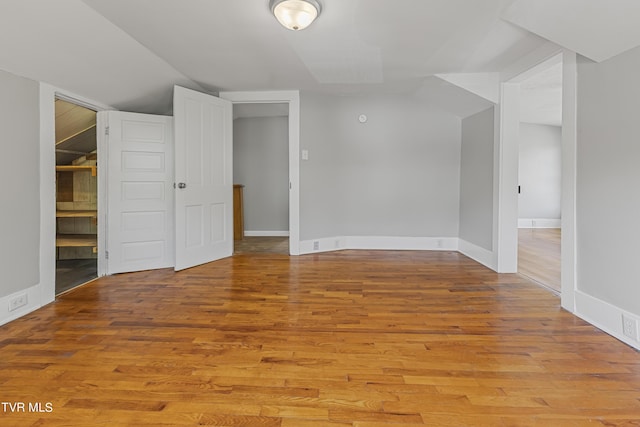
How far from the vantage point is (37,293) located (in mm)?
Answer: 2654

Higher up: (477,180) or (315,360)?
(477,180)

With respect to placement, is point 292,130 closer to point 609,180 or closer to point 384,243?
point 384,243

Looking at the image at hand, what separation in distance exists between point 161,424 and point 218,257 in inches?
122

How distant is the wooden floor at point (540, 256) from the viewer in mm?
3508

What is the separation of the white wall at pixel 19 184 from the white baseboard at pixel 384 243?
118 inches

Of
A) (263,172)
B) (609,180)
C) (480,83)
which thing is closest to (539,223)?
(480,83)

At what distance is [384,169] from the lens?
4.98 metres

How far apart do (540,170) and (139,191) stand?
7.72m

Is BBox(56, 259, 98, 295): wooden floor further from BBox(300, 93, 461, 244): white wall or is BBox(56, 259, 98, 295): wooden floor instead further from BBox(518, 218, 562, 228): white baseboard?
BBox(518, 218, 562, 228): white baseboard

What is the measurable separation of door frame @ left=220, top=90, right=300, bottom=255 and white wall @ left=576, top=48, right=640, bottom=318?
118 inches

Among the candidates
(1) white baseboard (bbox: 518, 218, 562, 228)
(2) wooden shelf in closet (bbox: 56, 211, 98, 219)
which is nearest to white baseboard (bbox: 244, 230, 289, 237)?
(2) wooden shelf in closet (bbox: 56, 211, 98, 219)

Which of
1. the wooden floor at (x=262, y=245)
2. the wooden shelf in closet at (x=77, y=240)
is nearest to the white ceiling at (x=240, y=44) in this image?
the wooden shelf in closet at (x=77, y=240)

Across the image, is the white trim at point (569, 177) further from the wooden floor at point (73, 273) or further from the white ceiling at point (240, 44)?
the wooden floor at point (73, 273)

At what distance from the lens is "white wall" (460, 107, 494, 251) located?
3916 mm
